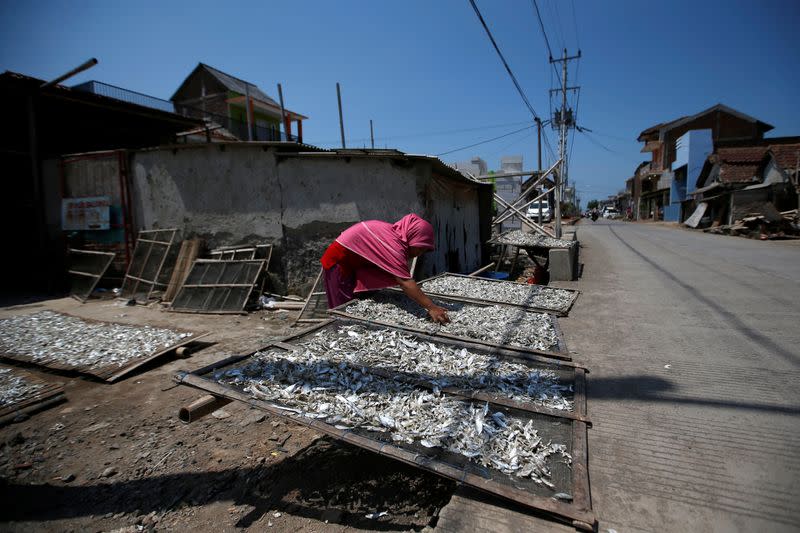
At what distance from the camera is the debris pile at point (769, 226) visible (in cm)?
1571

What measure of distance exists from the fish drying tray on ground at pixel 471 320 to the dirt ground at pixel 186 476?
114 centimetres

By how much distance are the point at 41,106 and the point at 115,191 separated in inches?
134

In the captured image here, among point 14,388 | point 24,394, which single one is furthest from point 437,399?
point 14,388

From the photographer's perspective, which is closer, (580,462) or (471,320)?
(580,462)

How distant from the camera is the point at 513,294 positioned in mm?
5477

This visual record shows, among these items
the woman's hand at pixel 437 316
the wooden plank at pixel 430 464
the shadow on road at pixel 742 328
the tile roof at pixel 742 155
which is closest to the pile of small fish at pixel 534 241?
the shadow on road at pixel 742 328

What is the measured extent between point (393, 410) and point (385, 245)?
6.46ft

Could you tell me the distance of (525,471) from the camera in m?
1.75

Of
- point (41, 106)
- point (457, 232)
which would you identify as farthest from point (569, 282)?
point (41, 106)

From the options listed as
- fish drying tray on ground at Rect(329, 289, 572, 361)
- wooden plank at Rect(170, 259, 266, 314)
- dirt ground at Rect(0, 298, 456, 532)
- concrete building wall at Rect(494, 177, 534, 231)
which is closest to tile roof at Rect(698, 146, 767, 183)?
concrete building wall at Rect(494, 177, 534, 231)

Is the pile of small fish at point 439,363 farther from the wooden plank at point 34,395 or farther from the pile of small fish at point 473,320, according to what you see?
the wooden plank at point 34,395

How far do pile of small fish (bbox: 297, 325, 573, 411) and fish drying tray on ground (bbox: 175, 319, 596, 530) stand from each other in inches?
2.3

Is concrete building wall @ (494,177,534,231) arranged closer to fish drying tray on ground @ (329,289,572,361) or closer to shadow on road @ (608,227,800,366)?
shadow on road @ (608,227,800,366)

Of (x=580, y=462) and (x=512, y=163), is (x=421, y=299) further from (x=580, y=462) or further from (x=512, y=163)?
(x=512, y=163)
